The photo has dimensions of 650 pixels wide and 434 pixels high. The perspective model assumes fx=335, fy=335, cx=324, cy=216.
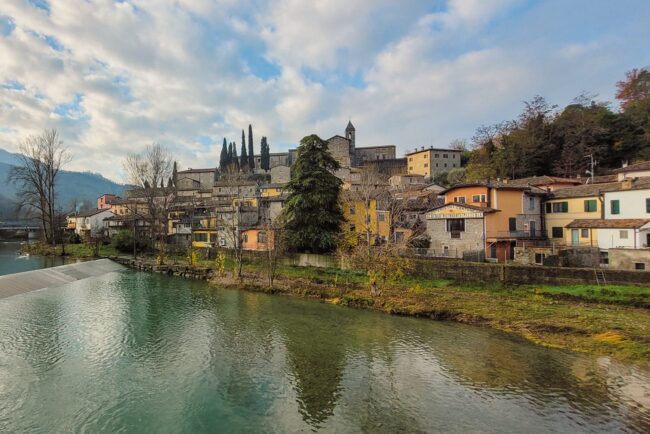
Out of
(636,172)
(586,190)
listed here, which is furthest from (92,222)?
(636,172)

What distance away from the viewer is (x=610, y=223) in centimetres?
2505

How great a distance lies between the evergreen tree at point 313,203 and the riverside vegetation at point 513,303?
3254mm

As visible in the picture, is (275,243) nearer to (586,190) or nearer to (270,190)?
(586,190)

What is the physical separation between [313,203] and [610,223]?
77.6ft

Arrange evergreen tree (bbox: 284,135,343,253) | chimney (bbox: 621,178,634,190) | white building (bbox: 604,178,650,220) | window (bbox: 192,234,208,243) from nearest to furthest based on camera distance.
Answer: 1. white building (bbox: 604,178,650,220)
2. chimney (bbox: 621,178,634,190)
3. evergreen tree (bbox: 284,135,343,253)
4. window (bbox: 192,234,208,243)

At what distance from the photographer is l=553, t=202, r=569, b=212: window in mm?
30047

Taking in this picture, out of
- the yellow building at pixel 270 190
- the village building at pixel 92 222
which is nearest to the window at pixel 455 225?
the yellow building at pixel 270 190

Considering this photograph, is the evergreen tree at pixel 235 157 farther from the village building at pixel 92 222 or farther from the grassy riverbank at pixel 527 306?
the grassy riverbank at pixel 527 306

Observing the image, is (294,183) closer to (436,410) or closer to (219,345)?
(219,345)

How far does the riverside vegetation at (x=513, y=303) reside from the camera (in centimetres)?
1534

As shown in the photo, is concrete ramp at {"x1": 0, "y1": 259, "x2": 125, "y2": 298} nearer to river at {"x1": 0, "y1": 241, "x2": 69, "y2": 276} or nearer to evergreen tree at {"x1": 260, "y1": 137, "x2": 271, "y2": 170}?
river at {"x1": 0, "y1": 241, "x2": 69, "y2": 276}

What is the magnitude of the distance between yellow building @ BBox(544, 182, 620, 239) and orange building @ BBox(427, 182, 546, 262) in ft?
2.85

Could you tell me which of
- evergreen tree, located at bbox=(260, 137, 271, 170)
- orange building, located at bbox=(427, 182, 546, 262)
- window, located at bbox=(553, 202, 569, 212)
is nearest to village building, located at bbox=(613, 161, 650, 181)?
window, located at bbox=(553, 202, 569, 212)

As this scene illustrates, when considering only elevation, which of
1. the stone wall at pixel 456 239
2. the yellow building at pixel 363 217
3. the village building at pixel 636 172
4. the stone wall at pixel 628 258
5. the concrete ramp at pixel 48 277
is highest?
the village building at pixel 636 172
